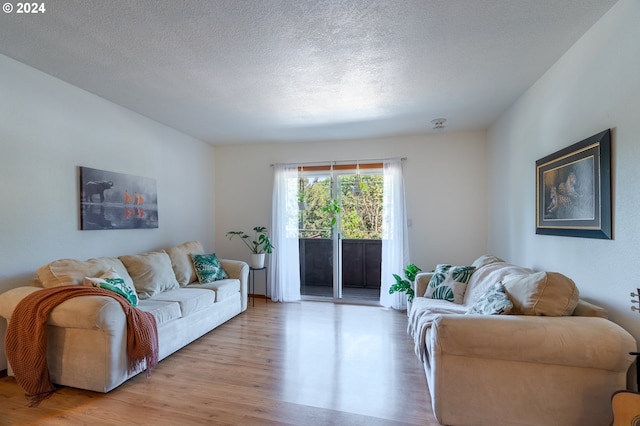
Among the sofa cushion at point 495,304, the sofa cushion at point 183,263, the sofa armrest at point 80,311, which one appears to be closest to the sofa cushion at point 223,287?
the sofa cushion at point 183,263

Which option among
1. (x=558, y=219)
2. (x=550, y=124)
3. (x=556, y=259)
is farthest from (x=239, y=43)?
(x=556, y=259)

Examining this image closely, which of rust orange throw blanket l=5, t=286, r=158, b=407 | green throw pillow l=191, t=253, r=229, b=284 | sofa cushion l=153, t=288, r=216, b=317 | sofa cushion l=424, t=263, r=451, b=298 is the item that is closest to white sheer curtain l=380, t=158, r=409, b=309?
sofa cushion l=424, t=263, r=451, b=298

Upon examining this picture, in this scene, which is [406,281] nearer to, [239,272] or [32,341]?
[239,272]

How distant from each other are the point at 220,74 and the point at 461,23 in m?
1.90

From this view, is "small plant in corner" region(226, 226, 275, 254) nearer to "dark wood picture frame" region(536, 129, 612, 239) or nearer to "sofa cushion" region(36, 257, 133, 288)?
"sofa cushion" region(36, 257, 133, 288)

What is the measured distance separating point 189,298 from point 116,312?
891 millimetres

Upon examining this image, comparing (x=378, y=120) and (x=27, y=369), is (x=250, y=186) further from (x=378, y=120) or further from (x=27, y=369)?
(x=27, y=369)

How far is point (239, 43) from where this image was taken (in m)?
2.12

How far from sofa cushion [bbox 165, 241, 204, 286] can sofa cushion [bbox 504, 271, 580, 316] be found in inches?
136

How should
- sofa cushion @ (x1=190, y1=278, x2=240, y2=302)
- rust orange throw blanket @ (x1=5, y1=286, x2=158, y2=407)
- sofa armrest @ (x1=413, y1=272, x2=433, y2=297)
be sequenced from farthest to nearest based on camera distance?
1. sofa cushion @ (x1=190, y1=278, x2=240, y2=302)
2. sofa armrest @ (x1=413, y1=272, x2=433, y2=297)
3. rust orange throw blanket @ (x1=5, y1=286, x2=158, y2=407)

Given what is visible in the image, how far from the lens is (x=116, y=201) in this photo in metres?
3.29

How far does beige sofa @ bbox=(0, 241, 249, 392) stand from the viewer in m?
2.18

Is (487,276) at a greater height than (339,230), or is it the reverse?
(339,230)

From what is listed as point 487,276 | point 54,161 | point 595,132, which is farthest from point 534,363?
point 54,161
